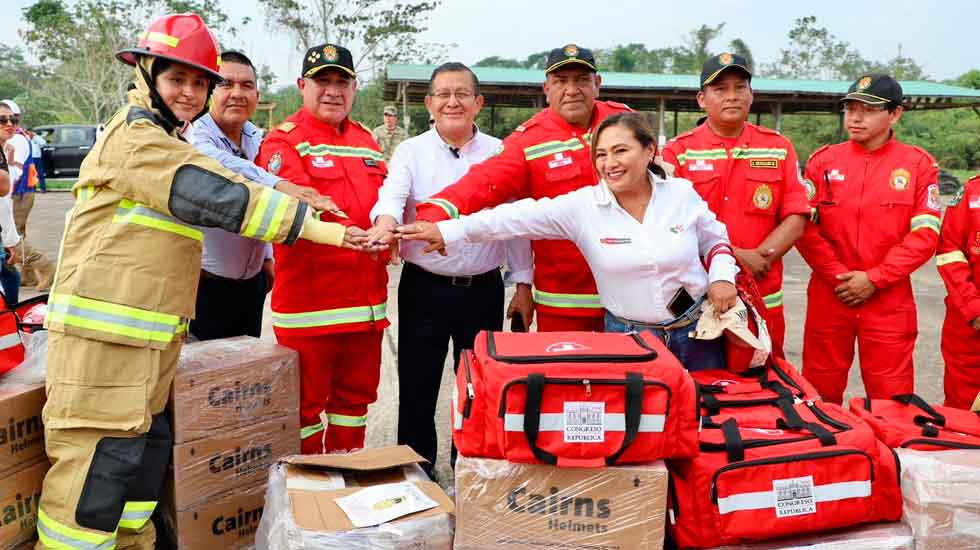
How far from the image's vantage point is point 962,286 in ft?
12.4

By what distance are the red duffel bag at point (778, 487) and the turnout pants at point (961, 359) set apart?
1922mm

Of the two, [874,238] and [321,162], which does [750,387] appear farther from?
[321,162]

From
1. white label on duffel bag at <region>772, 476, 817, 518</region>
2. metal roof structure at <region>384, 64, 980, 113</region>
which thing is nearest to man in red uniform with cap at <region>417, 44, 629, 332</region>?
white label on duffel bag at <region>772, 476, 817, 518</region>

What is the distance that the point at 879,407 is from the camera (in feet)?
9.10

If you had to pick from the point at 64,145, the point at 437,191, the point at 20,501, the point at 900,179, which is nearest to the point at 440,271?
the point at 437,191

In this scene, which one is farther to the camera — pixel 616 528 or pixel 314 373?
pixel 314 373

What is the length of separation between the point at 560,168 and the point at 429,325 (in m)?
0.99

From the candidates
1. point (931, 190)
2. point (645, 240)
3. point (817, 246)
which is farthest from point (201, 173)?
point (931, 190)

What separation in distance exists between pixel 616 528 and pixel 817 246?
7.62ft

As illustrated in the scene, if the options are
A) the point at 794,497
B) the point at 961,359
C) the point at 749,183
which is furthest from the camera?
the point at 961,359

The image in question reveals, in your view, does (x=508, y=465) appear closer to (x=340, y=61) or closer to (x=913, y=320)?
(x=340, y=61)

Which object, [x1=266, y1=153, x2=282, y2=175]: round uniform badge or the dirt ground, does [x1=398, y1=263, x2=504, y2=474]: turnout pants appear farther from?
[x1=266, y1=153, x2=282, y2=175]: round uniform badge

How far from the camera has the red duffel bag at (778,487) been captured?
2.26 metres

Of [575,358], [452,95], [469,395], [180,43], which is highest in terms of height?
[180,43]
